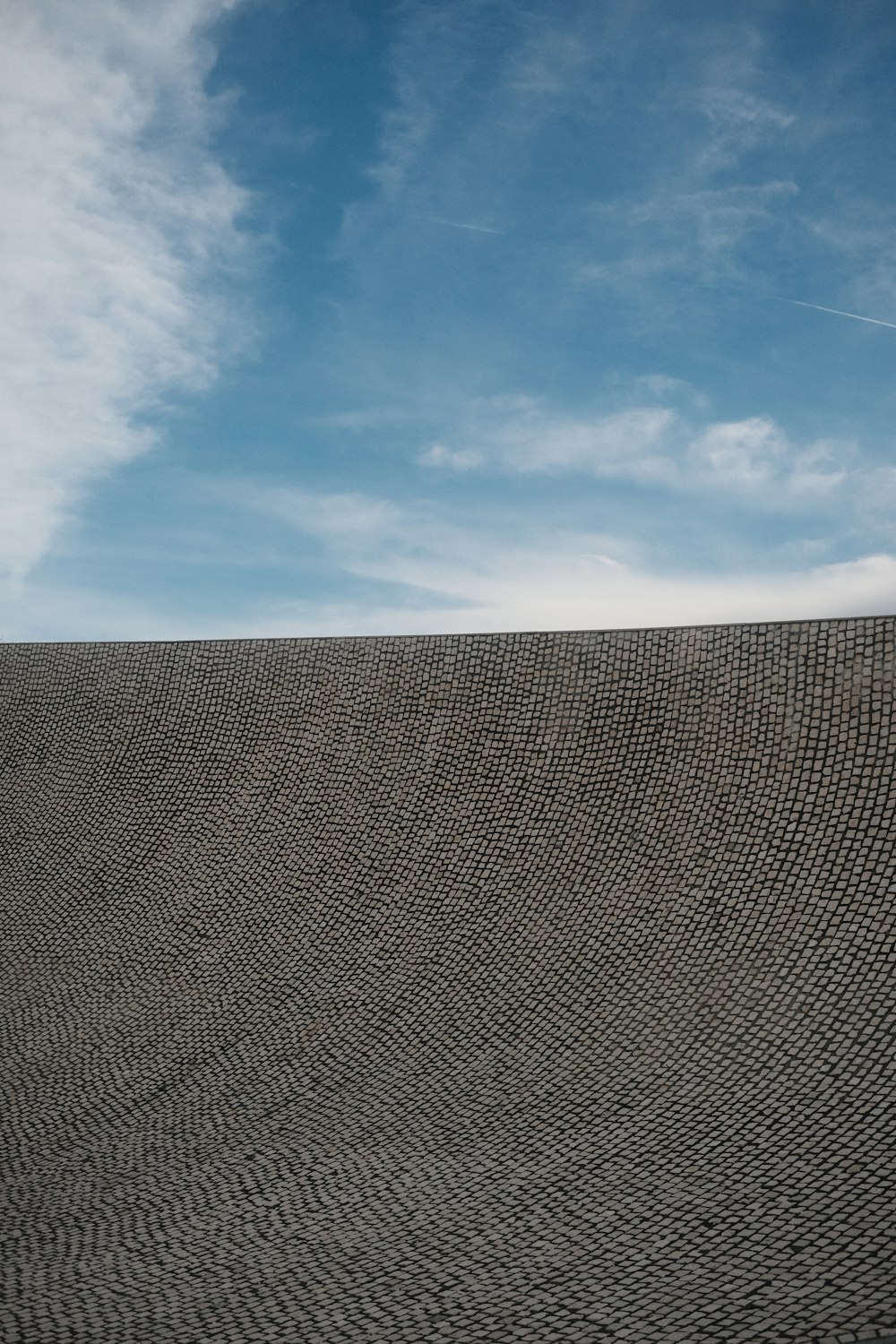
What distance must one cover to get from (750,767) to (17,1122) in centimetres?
318

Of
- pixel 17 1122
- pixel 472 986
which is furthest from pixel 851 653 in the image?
pixel 17 1122

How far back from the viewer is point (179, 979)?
4652 mm

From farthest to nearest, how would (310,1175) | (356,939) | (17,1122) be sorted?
(356,939), (17,1122), (310,1175)

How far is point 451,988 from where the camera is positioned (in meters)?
4.26

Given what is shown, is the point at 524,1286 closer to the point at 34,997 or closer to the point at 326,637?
→ the point at 34,997

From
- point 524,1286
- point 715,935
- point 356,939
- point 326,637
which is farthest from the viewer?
point 326,637

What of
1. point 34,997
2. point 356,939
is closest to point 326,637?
point 356,939

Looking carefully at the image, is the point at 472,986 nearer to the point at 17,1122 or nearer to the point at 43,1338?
the point at 17,1122

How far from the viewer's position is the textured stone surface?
8.86 feet

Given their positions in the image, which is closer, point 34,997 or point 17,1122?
point 17,1122

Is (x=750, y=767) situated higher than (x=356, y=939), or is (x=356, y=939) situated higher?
(x=750, y=767)

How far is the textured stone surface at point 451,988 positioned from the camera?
8.86 feet

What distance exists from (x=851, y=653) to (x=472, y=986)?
7.11 feet

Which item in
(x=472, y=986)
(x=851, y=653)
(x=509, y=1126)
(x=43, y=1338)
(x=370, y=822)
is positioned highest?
(x=851, y=653)
